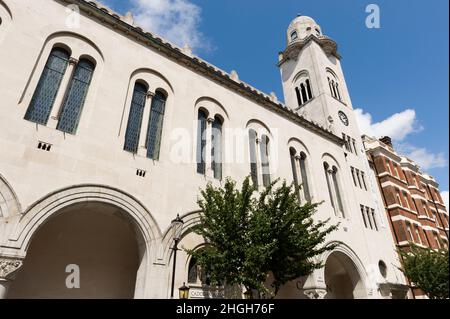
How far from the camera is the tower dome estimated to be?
3474 centimetres

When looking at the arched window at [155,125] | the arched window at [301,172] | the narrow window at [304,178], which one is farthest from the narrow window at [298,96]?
the arched window at [155,125]

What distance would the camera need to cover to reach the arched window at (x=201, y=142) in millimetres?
13969

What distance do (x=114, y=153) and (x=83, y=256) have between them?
5.33m

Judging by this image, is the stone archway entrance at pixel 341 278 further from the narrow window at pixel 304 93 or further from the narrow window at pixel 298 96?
the narrow window at pixel 298 96

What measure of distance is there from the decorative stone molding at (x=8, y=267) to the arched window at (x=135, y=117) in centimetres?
563

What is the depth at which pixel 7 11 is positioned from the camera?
35.3 feet

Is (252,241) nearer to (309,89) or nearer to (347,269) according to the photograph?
(347,269)

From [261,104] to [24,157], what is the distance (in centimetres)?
1431

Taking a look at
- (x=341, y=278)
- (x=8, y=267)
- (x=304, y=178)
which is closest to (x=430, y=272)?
(x=341, y=278)

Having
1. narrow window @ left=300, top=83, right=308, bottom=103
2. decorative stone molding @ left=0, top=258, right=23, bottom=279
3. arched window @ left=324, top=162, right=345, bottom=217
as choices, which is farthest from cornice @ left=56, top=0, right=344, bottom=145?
decorative stone molding @ left=0, top=258, right=23, bottom=279

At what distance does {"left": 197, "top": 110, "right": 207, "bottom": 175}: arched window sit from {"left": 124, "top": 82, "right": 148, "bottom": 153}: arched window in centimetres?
313

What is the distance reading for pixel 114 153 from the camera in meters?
11.0
